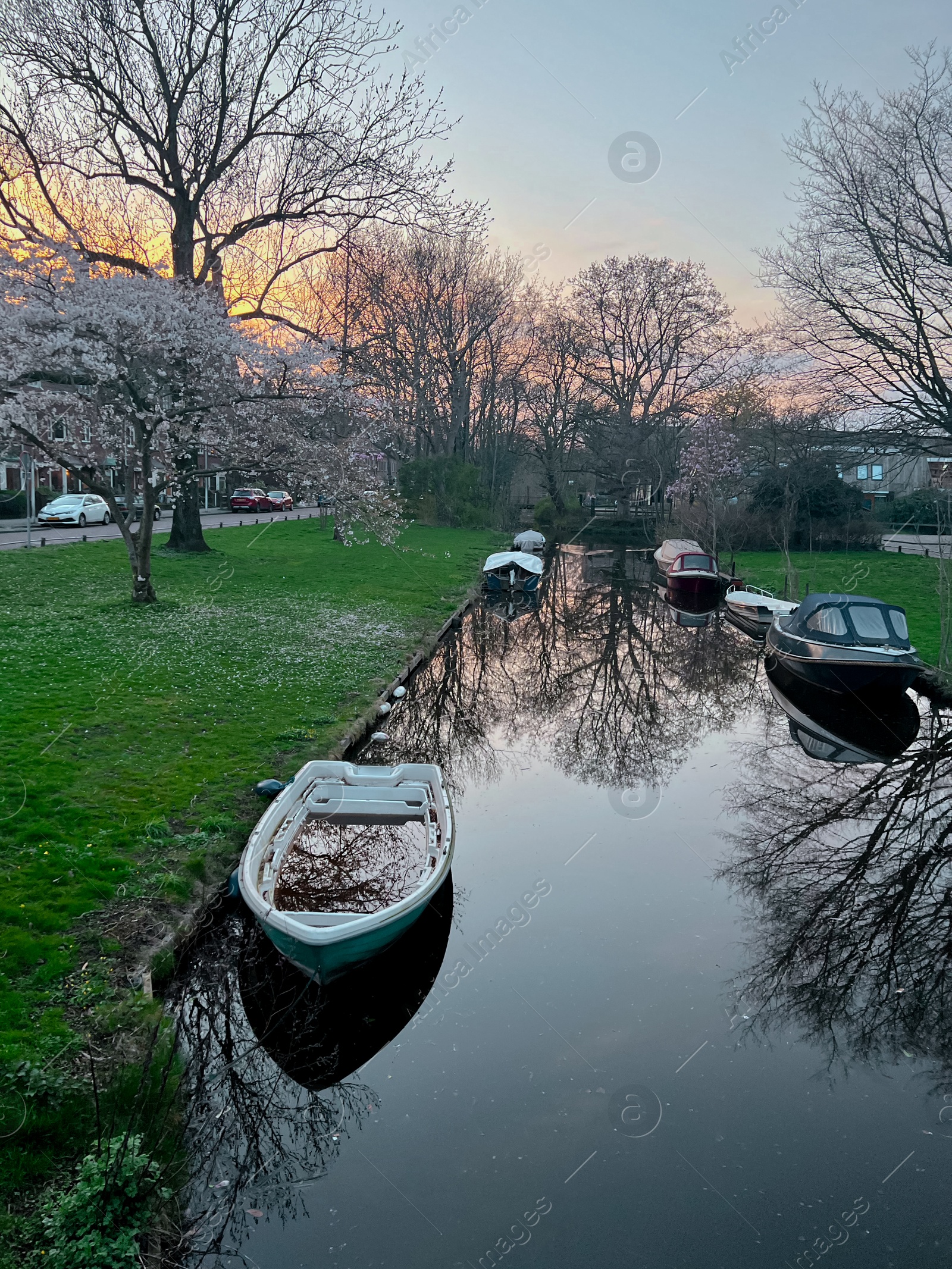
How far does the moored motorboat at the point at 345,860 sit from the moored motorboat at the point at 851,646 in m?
11.4

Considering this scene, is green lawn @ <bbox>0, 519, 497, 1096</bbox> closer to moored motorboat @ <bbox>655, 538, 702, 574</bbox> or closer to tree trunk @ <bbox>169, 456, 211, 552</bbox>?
tree trunk @ <bbox>169, 456, 211, 552</bbox>

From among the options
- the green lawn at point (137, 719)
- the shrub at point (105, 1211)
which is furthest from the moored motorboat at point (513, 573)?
the shrub at point (105, 1211)

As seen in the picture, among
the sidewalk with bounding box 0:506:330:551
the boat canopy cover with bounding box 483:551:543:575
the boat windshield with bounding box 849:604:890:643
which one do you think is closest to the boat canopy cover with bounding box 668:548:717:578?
the boat canopy cover with bounding box 483:551:543:575

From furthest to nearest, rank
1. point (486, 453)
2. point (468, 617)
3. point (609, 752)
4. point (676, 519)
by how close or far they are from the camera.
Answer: point (486, 453), point (676, 519), point (468, 617), point (609, 752)

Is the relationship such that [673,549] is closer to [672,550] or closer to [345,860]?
[672,550]

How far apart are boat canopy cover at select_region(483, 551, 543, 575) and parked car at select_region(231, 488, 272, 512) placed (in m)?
34.0

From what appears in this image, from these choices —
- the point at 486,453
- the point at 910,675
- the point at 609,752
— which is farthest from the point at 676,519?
the point at 609,752

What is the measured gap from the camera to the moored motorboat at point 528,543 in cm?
4438

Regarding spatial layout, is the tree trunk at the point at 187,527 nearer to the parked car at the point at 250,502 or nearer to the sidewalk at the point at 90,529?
the sidewalk at the point at 90,529

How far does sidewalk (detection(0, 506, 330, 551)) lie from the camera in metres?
33.2

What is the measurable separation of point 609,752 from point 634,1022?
7.91 m

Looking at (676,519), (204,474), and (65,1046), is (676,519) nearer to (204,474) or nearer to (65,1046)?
(204,474)

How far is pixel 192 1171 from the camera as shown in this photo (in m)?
5.61

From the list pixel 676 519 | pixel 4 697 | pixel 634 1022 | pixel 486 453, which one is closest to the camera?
pixel 634 1022
